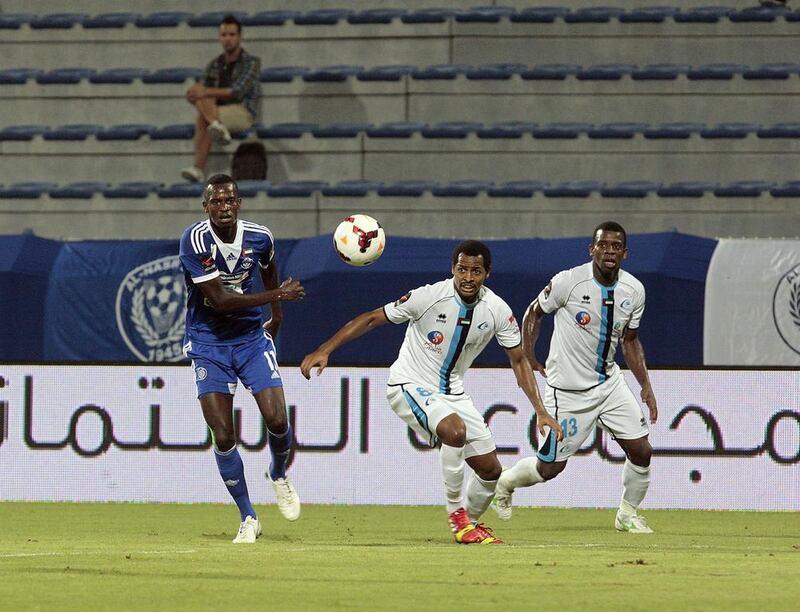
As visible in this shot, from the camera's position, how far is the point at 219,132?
52.6ft

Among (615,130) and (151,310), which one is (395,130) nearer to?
(615,130)

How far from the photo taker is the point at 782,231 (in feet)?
50.2

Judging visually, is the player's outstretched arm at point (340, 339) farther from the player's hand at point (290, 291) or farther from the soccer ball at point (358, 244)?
the soccer ball at point (358, 244)

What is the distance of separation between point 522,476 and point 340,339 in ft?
7.06

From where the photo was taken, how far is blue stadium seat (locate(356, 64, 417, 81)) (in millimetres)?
16859

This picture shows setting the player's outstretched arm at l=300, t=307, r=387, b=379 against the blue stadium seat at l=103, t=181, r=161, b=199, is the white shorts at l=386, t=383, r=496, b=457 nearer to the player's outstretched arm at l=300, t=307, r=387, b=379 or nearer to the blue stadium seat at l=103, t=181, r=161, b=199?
the player's outstretched arm at l=300, t=307, r=387, b=379

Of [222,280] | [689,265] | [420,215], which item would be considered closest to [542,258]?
[689,265]

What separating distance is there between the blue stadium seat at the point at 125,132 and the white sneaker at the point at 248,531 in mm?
9397

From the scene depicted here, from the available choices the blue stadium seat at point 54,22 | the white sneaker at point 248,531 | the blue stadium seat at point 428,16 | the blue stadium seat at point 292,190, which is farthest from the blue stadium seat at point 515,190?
the white sneaker at point 248,531

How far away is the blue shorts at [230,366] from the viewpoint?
8414 millimetres

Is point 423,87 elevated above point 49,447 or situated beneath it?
elevated above

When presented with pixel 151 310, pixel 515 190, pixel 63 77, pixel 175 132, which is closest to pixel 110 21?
pixel 63 77

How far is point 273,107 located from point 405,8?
2202mm

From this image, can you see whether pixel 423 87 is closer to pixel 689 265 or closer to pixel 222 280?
pixel 689 265
